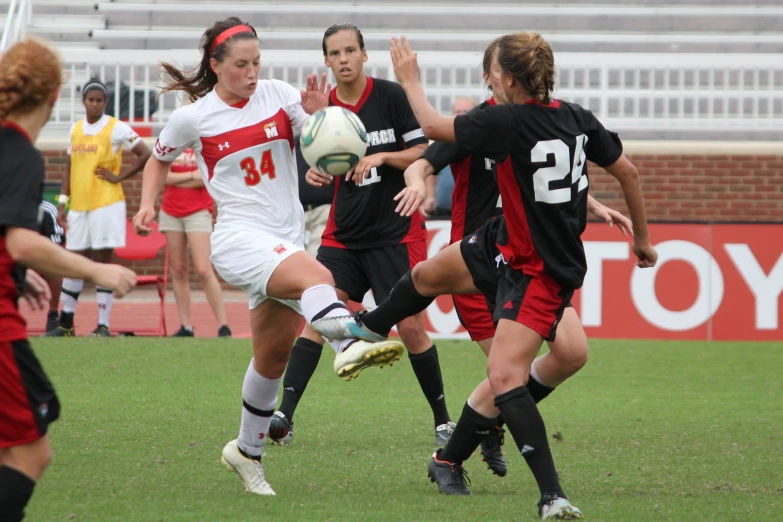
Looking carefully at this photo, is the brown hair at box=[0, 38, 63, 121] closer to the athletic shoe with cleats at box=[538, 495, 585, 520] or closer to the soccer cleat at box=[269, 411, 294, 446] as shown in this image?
the athletic shoe with cleats at box=[538, 495, 585, 520]

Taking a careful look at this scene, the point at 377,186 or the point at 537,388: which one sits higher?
the point at 377,186

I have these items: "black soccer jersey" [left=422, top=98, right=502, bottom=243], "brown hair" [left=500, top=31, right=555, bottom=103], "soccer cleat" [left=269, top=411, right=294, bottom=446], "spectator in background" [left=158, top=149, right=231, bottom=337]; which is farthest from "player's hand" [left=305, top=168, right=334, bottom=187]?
"spectator in background" [left=158, top=149, right=231, bottom=337]

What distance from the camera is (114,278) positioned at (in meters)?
3.51

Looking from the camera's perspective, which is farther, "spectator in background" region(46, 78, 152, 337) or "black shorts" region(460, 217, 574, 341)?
"spectator in background" region(46, 78, 152, 337)

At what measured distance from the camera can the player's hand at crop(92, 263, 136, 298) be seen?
3.48m

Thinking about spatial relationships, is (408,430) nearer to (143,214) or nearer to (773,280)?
(143,214)

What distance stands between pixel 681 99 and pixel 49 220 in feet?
30.1

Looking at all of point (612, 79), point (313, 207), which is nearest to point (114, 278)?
point (313, 207)

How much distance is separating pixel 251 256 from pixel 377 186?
192 centimetres

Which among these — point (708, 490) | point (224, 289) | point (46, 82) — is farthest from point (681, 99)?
point (46, 82)

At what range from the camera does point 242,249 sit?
16.5 ft

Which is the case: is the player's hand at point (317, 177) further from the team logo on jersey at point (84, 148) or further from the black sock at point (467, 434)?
the team logo on jersey at point (84, 148)

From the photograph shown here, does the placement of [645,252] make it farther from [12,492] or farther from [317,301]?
[12,492]

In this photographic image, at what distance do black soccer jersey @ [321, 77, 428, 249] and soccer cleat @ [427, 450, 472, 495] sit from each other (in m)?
1.89
